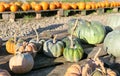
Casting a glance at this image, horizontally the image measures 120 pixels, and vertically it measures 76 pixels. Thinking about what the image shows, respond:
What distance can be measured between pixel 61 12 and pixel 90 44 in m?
5.08

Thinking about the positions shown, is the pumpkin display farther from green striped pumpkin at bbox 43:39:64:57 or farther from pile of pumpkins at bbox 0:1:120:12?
pile of pumpkins at bbox 0:1:120:12

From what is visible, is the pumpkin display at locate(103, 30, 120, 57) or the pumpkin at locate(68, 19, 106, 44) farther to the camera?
the pumpkin at locate(68, 19, 106, 44)

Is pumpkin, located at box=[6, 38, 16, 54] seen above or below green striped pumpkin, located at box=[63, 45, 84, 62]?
above

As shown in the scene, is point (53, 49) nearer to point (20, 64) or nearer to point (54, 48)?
point (54, 48)

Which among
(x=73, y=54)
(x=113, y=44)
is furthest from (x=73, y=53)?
(x=113, y=44)

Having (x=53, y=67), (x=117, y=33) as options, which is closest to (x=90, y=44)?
(x=117, y=33)

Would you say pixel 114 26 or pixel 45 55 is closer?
pixel 45 55

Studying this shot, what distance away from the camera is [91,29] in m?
3.18

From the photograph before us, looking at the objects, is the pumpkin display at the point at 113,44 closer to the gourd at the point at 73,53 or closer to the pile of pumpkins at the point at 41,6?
the gourd at the point at 73,53

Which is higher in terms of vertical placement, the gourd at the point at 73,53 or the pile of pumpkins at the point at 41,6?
the pile of pumpkins at the point at 41,6

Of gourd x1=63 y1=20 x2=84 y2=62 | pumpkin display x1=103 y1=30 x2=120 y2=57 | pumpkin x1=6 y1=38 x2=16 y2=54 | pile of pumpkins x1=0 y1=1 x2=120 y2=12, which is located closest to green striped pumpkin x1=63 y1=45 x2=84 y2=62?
gourd x1=63 y1=20 x2=84 y2=62

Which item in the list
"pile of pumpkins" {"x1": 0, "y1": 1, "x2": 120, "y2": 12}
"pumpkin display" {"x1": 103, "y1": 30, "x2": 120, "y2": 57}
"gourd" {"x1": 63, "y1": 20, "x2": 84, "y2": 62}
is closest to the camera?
"gourd" {"x1": 63, "y1": 20, "x2": 84, "y2": 62}

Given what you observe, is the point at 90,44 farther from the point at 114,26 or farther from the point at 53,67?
the point at 53,67

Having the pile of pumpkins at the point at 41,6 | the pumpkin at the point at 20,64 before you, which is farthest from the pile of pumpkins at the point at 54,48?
the pile of pumpkins at the point at 41,6
